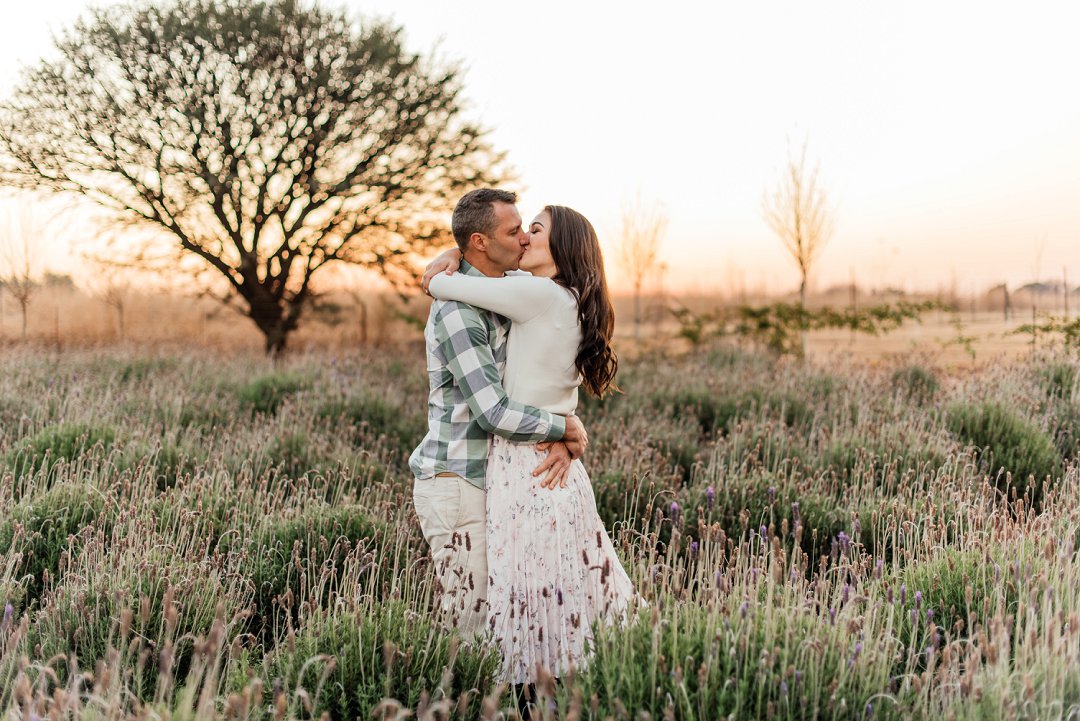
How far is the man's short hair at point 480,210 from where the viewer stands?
121 inches

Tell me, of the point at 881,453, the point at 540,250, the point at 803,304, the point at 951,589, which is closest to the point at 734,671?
the point at 951,589

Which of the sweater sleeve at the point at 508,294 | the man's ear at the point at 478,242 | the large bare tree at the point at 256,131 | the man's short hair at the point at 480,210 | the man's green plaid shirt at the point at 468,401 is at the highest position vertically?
the large bare tree at the point at 256,131

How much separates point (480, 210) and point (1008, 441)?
5255 mm

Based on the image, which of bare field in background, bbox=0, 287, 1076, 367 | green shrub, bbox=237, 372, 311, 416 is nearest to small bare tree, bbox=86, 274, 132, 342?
bare field in background, bbox=0, 287, 1076, 367

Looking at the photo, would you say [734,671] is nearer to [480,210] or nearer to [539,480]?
[539,480]

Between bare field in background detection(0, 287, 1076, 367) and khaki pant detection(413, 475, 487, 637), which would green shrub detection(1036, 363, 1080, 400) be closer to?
bare field in background detection(0, 287, 1076, 367)

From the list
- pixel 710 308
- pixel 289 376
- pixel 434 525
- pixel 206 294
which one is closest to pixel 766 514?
pixel 434 525

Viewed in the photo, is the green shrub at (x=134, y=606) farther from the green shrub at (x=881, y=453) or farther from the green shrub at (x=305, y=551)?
the green shrub at (x=881, y=453)

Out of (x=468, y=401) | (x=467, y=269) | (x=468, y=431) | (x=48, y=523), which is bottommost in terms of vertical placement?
(x=48, y=523)

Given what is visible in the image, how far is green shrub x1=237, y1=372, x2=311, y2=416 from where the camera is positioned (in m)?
8.58

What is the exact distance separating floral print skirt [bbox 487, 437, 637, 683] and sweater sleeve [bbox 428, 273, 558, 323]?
53 centimetres

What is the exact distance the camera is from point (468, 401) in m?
2.98

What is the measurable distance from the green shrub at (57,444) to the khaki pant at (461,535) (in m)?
3.43

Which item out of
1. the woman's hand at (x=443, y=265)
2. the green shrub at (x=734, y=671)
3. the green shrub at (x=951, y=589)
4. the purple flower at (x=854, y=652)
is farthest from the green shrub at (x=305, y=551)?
the green shrub at (x=951, y=589)
